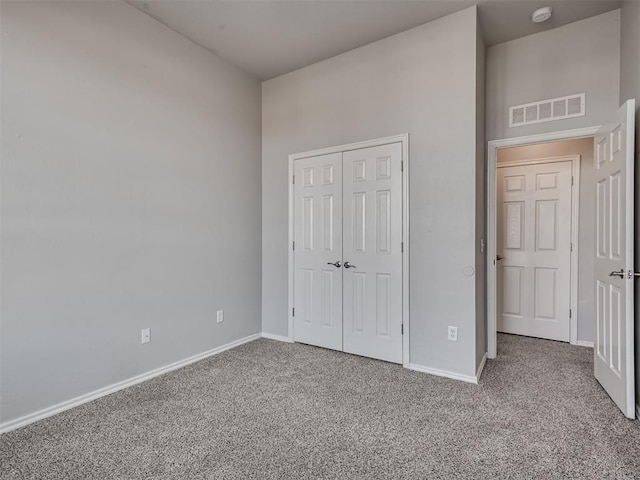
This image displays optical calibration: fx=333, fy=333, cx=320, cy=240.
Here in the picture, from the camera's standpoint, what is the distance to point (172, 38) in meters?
2.94

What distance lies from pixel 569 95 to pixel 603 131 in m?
0.53

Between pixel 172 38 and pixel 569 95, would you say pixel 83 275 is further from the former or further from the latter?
pixel 569 95

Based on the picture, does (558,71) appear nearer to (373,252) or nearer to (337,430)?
(373,252)

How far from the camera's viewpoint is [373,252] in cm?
317

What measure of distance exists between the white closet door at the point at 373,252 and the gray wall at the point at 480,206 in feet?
2.10

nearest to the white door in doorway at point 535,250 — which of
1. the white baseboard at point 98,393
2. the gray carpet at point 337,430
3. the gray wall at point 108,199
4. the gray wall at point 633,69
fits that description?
the gray carpet at point 337,430

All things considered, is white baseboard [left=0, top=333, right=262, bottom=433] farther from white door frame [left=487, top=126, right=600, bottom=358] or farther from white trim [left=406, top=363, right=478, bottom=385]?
white door frame [left=487, top=126, right=600, bottom=358]

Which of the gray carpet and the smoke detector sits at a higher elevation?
the smoke detector

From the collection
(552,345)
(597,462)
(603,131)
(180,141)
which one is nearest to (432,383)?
(597,462)

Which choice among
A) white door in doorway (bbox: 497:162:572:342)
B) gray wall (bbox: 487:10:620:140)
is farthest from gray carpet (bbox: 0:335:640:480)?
gray wall (bbox: 487:10:620:140)

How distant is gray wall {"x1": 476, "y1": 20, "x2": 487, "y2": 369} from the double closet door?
0.64 m

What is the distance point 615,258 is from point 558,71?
1.70 metres

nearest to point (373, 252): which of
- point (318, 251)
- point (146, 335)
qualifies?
point (318, 251)

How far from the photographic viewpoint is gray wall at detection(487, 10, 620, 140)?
271cm
